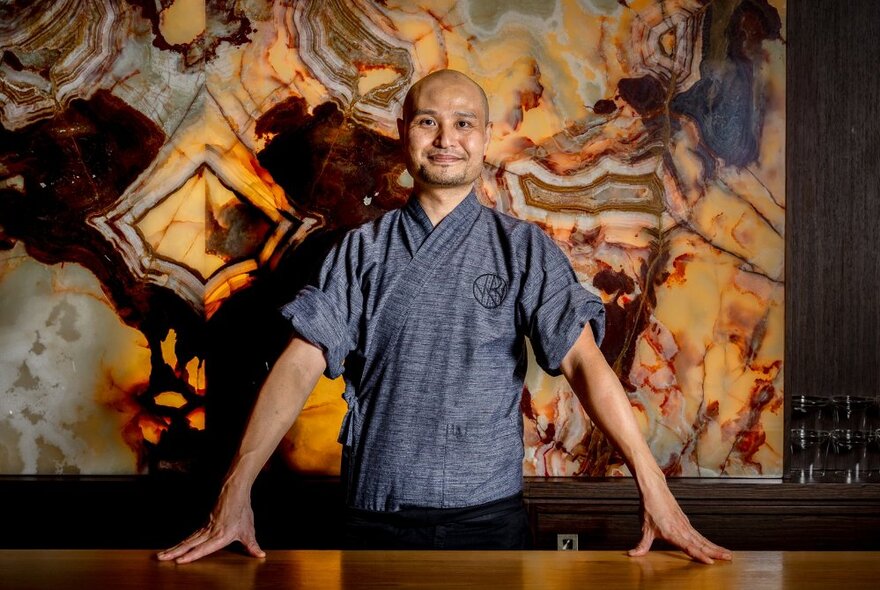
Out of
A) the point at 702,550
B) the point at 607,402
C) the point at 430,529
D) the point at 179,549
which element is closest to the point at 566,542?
the point at 430,529

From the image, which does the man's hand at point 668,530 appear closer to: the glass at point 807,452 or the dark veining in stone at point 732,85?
the glass at point 807,452

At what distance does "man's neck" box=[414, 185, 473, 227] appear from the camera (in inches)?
74.7

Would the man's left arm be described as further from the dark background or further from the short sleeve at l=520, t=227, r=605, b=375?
the dark background

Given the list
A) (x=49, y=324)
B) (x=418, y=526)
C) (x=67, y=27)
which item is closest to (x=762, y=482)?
(x=418, y=526)

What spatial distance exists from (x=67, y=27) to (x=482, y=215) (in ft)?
4.40

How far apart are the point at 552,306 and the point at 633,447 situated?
317 millimetres

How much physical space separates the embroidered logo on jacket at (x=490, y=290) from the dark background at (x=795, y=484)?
2.30 feet

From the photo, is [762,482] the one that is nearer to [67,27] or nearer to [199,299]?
[199,299]

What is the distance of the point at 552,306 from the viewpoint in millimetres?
1771

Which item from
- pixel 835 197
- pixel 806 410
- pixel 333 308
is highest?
pixel 835 197

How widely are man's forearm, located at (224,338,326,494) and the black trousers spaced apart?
24cm

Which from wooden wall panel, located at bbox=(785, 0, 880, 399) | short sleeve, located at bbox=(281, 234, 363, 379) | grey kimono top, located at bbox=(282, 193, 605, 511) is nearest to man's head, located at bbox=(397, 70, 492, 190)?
grey kimono top, located at bbox=(282, 193, 605, 511)

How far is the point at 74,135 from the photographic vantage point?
248cm

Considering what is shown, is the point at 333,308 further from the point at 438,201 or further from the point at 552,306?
the point at 552,306
